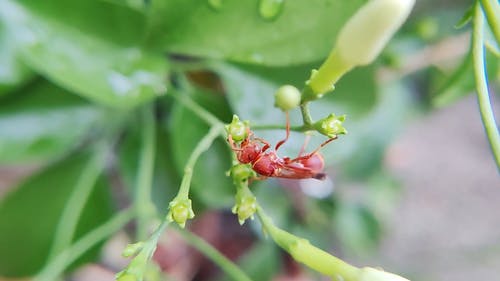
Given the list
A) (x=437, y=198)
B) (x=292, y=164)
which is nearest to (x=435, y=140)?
(x=437, y=198)

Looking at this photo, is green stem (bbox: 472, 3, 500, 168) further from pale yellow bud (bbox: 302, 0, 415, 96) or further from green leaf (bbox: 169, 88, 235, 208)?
green leaf (bbox: 169, 88, 235, 208)

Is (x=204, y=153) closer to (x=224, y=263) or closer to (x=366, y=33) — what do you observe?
(x=224, y=263)

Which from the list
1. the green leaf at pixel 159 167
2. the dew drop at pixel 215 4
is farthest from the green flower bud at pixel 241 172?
the green leaf at pixel 159 167

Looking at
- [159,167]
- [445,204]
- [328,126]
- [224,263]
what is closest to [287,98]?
[328,126]

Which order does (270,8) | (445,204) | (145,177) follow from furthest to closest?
(445,204) → (145,177) → (270,8)

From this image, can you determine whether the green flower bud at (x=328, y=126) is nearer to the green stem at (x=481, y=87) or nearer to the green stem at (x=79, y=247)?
the green stem at (x=481, y=87)
